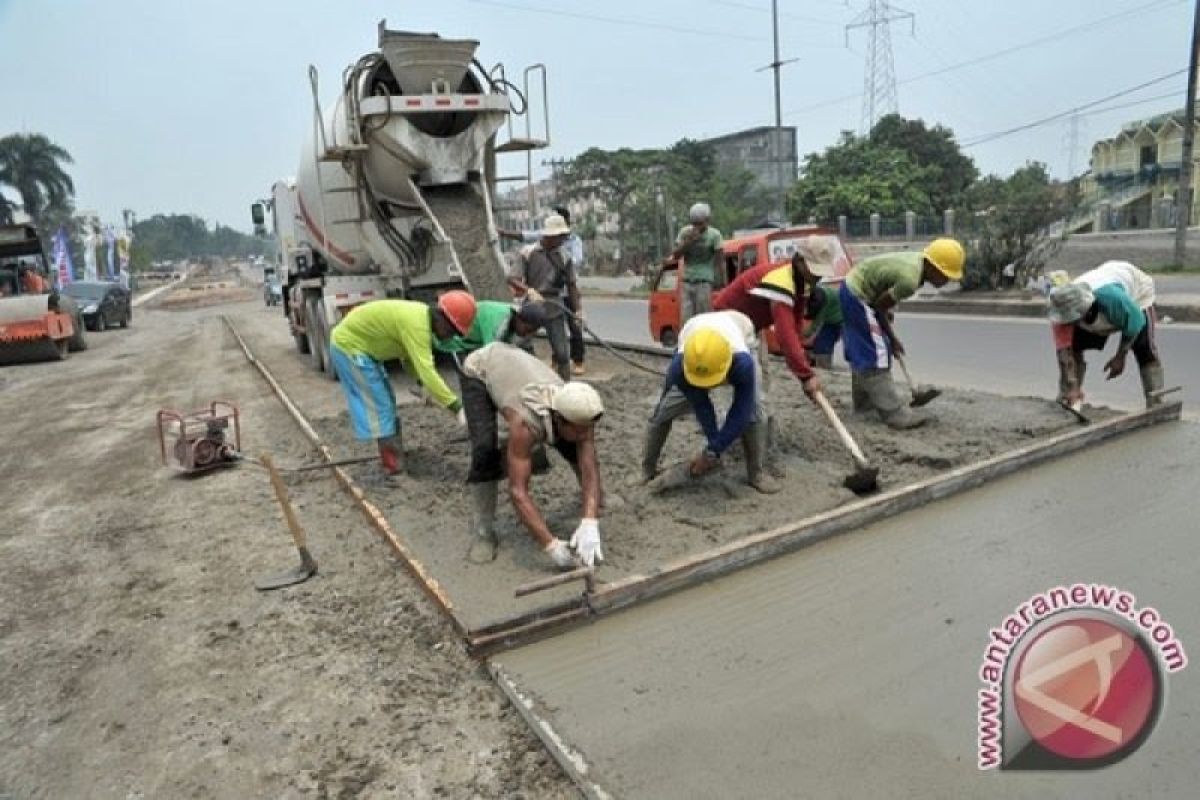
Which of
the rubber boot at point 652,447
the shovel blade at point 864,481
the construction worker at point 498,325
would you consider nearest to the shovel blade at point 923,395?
the shovel blade at point 864,481

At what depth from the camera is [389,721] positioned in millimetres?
2898

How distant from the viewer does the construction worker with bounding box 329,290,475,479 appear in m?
5.15

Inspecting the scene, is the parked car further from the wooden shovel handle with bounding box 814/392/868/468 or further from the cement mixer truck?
the wooden shovel handle with bounding box 814/392/868/468

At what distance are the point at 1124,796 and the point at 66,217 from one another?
62.3 meters

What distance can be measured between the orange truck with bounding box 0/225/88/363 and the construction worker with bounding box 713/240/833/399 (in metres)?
14.0

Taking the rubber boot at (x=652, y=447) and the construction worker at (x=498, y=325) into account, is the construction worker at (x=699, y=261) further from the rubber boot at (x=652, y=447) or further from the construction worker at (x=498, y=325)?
the rubber boot at (x=652, y=447)

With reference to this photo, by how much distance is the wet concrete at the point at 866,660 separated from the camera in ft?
7.88

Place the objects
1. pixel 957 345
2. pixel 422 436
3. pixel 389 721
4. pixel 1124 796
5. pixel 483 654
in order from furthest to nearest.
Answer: pixel 957 345 → pixel 422 436 → pixel 483 654 → pixel 389 721 → pixel 1124 796

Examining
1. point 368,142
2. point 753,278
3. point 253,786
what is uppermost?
point 368,142

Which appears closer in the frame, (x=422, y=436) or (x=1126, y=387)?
(x=422, y=436)

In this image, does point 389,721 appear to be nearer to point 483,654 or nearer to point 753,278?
point 483,654

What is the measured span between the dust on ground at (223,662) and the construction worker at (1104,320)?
4.33 metres

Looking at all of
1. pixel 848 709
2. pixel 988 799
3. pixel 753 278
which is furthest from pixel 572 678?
pixel 753 278

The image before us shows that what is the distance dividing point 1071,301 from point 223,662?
202 inches
